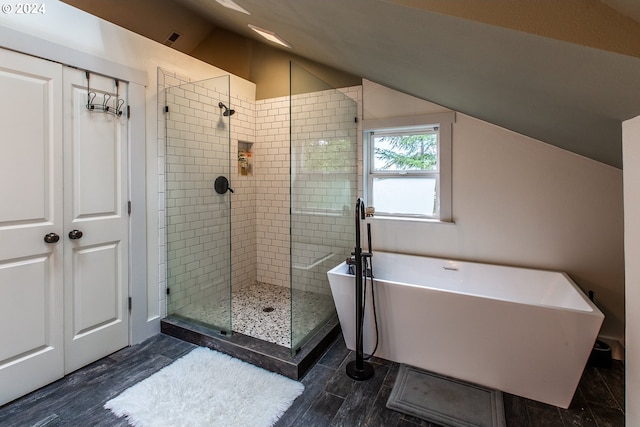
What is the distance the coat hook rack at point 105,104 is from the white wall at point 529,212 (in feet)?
7.90

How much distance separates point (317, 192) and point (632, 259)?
203cm

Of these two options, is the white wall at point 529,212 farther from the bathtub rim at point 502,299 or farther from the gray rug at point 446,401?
the gray rug at point 446,401

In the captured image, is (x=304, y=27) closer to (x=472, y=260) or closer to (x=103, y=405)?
(x=472, y=260)

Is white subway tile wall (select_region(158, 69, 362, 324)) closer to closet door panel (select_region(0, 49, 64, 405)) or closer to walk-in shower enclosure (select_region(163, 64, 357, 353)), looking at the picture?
walk-in shower enclosure (select_region(163, 64, 357, 353))

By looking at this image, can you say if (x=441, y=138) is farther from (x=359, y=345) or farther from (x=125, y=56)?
(x=125, y=56)

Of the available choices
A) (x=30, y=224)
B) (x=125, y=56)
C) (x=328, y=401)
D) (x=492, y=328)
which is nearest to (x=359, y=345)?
(x=328, y=401)

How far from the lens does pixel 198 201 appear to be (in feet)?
9.53

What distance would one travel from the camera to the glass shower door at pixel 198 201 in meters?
2.80

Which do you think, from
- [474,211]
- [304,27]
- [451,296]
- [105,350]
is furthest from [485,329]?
[105,350]

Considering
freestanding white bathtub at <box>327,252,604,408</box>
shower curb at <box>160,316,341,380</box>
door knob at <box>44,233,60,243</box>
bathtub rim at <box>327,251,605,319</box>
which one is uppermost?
door knob at <box>44,233,60,243</box>

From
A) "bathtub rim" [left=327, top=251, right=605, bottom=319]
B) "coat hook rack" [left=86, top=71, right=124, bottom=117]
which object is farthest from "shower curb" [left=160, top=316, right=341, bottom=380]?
"coat hook rack" [left=86, top=71, right=124, bottom=117]

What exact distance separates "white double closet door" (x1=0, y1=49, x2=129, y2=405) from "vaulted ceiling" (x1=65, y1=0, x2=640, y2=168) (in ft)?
4.68

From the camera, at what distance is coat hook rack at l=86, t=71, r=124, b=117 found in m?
2.20

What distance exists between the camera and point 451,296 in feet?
6.65
